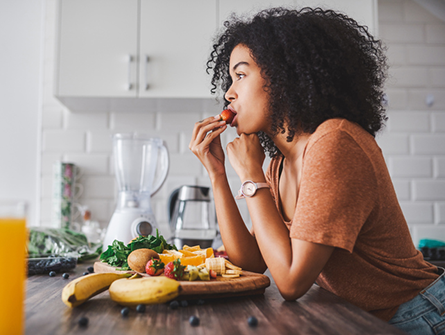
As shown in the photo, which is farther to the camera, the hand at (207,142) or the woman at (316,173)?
the hand at (207,142)

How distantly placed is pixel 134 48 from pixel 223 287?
5.42 ft

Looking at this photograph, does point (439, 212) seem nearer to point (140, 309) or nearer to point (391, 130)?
point (391, 130)

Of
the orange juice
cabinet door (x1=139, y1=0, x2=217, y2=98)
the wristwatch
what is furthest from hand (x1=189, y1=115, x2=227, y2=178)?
cabinet door (x1=139, y1=0, x2=217, y2=98)

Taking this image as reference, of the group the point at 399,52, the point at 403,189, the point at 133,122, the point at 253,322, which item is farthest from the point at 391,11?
the point at 253,322

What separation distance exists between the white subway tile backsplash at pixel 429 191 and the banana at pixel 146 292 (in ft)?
7.15

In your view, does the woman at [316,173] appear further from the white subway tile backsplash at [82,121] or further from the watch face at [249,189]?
the white subway tile backsplash at [82,121]

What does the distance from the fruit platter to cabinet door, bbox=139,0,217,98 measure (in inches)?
48.5

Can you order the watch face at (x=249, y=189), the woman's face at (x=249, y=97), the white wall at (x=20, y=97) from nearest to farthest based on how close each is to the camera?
the watch face at (x=249, y=189), the woman's face at (x=249, y=97), the white wall at (x=20, y=97)

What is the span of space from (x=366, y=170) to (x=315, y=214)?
159 millimetres

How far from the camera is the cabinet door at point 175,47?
204cm

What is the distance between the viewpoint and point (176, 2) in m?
2.07

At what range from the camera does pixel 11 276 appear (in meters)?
0.46

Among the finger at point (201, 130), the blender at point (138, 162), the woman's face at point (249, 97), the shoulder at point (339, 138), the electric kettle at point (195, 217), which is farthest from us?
the electric kettle at point (195, 217)

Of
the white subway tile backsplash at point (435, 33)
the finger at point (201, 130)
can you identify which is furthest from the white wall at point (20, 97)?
the white subway tile backsplash at point (435, 33)
